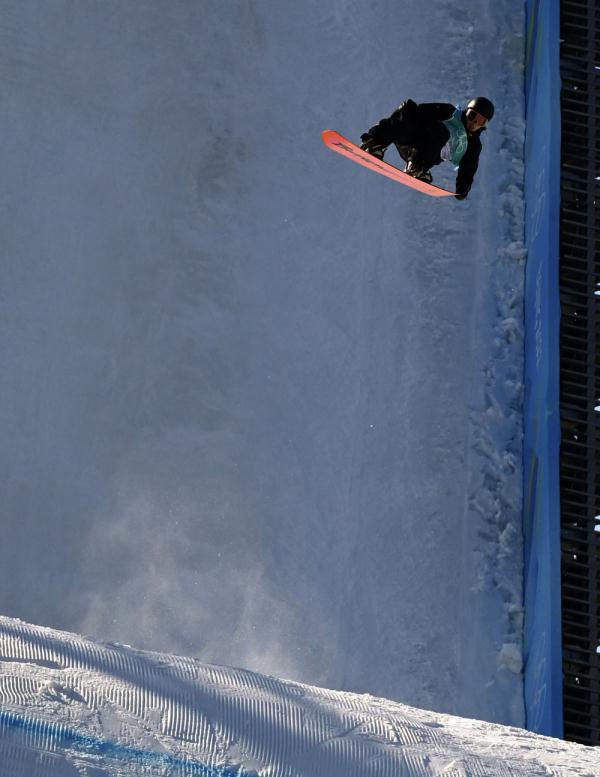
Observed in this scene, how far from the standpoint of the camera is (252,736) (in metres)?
4.21

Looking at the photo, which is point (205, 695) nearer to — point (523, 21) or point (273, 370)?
point (273, 370)

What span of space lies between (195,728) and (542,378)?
13.1ft

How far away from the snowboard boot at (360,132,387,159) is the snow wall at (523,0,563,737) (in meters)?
1.49

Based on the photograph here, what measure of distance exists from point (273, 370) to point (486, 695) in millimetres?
2394

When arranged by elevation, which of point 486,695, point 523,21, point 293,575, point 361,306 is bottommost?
point 486,695

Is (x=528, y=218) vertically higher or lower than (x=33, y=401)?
higher

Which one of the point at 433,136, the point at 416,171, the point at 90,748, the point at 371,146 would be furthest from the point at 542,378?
the point at 90,748

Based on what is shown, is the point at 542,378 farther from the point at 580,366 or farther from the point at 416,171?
the point at 416,171

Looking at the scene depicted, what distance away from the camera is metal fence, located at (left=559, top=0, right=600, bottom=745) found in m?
6.80

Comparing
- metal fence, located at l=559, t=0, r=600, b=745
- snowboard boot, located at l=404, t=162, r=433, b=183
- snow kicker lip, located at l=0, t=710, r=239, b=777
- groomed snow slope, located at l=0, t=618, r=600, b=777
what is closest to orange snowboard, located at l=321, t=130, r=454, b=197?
snowboard boot, located at l=404, t=162, r=433, b=183

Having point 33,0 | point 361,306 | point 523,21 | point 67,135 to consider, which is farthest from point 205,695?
point 523,21

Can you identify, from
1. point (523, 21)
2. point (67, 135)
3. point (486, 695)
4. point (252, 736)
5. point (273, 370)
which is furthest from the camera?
point (523, 21)

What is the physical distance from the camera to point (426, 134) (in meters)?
6.93

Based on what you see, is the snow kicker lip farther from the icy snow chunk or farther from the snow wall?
the icy snow chunk
